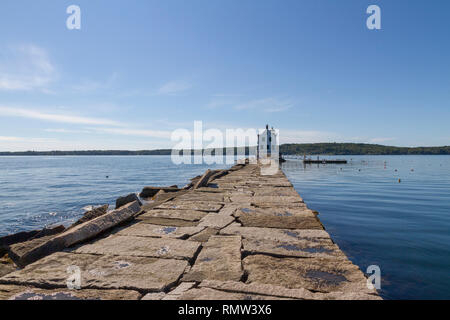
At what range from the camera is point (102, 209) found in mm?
4980

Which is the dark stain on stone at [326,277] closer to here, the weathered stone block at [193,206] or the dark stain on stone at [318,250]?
the dark stain on stone at [318,250]

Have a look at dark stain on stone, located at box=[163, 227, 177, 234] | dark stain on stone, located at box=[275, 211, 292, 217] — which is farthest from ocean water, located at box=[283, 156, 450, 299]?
dark stain on stone, located at box=[163, 227, 177, 234]

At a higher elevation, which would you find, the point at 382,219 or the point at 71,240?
the point at 71,240

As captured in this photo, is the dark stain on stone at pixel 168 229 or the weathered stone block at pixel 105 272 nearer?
the weathered stone block at pixel 105 272

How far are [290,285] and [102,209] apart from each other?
4.17 meters

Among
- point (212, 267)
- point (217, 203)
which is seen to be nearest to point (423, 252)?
point (217, 203)

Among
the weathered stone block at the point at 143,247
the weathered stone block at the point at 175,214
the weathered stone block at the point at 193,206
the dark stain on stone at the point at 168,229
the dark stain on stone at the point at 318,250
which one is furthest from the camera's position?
the weathered stone block at the point at 193,206

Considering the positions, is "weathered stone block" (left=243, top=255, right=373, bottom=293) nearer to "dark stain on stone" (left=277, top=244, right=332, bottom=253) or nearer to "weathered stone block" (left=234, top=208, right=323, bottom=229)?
"dark stain on stone" (left=277, top=244, right=332, bottom=253)

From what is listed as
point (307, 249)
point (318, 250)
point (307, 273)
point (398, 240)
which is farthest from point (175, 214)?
point (398, 240)

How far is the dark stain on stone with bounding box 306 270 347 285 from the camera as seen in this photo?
7.63 ft

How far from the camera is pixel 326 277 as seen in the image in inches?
94.9

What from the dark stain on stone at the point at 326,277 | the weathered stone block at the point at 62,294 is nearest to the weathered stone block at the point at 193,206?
the dark stain on stone at the point at 326,277

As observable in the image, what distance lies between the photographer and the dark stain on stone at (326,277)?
7.63 feet
